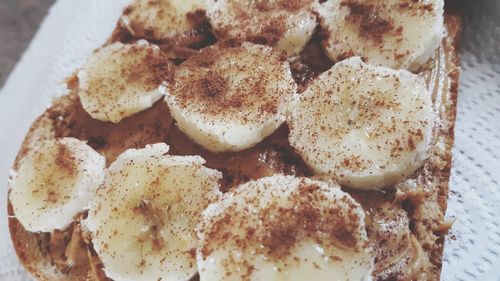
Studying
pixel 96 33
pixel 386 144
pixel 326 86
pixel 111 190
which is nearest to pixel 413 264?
pixel 386 144

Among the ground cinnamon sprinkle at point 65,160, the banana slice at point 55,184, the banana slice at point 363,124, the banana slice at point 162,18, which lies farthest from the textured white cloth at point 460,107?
the banana slice at point 162,18

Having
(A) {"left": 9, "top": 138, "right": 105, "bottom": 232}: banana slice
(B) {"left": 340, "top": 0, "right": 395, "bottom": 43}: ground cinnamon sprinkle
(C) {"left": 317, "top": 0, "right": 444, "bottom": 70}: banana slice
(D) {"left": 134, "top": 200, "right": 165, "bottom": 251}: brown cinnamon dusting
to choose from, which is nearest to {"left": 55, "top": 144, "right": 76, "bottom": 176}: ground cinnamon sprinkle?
(A) {"left": 9, "top": 138, "right": 105, "bottom": 232}: banana slice

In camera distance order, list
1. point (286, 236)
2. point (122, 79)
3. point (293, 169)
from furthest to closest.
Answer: point (122, 79)
point (293, 169)
point (286, 236)

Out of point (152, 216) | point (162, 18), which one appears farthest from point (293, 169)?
point (162, 18)

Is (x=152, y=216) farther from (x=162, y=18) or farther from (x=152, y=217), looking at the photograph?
(x=162, y=18)

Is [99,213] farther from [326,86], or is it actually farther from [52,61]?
[52,61]

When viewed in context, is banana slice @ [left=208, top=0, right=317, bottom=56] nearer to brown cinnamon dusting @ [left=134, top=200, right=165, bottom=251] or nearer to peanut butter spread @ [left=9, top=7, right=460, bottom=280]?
peanut butter spread @ [left=9, top=7, right=460, bottom=280]
